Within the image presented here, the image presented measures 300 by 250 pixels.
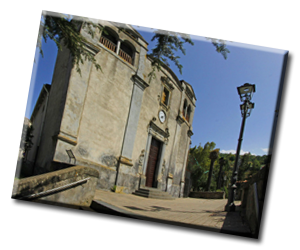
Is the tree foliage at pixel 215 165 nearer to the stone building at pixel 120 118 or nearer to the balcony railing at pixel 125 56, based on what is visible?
the stone building at pixel 120 118

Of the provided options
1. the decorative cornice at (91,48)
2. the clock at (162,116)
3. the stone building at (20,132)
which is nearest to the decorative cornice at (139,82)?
the clock at (162,116)

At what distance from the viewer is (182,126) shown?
3.44 meters

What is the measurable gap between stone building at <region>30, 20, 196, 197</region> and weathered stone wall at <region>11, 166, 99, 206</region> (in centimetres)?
16

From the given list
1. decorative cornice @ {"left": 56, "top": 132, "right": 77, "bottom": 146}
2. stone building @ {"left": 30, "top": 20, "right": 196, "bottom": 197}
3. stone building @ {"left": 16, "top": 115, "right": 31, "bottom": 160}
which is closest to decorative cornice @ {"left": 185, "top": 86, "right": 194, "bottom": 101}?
stone building @ {"left": 30, "top": 20, "right": 196, "bottom": 197}

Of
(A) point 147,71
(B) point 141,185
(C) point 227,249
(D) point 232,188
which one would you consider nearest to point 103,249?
(B) point 141,185

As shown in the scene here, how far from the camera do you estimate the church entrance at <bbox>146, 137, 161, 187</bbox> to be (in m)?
3.71

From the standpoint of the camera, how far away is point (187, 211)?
117 inches

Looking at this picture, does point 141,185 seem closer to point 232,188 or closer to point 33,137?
point 232,188

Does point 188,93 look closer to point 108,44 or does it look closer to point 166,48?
point 166,48

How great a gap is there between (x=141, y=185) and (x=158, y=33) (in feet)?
8.86

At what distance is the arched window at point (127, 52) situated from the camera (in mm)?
3654

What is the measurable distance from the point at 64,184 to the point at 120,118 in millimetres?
1572

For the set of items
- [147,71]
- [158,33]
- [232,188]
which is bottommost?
[232,188]

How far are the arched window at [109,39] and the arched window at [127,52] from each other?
0.47 feet
